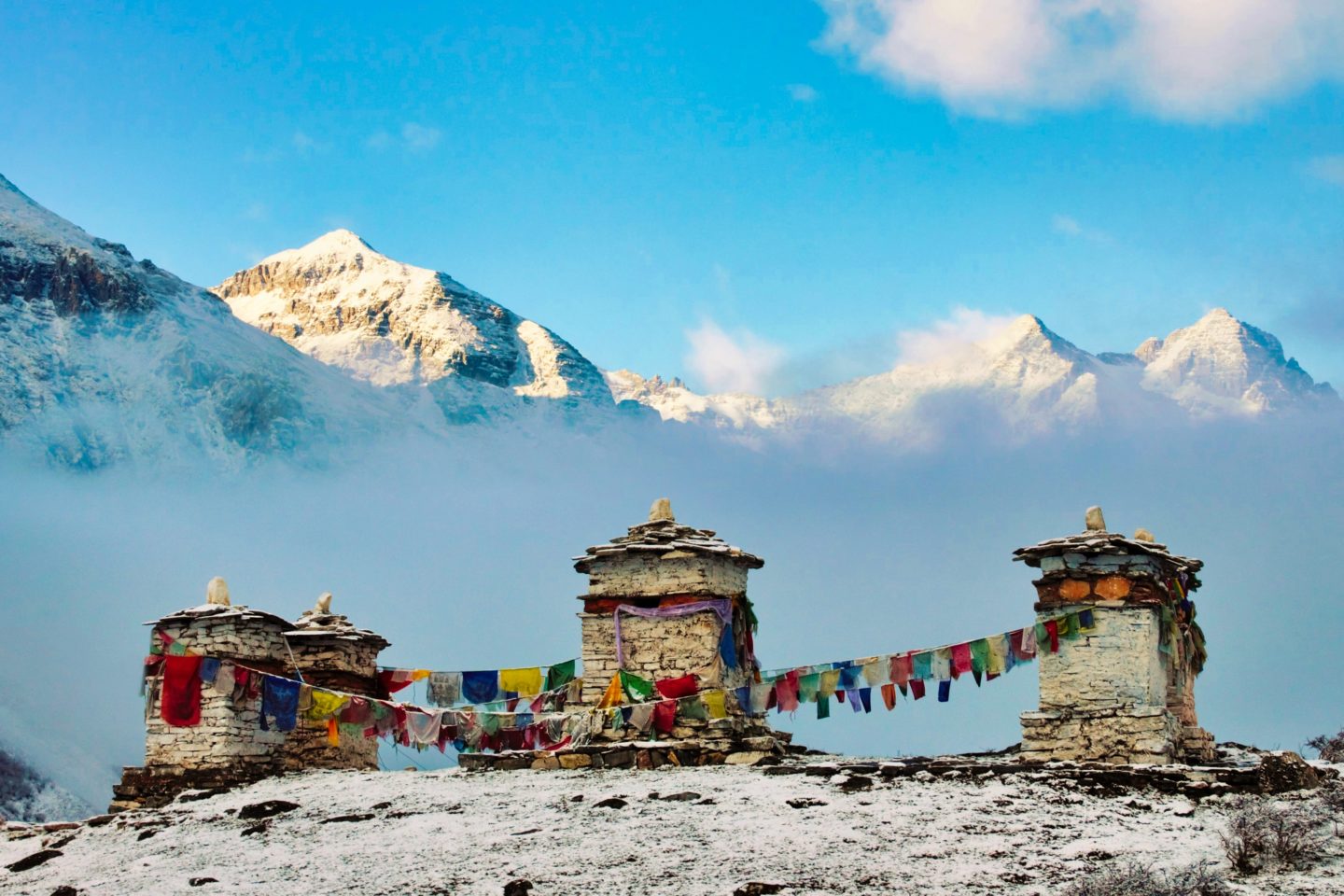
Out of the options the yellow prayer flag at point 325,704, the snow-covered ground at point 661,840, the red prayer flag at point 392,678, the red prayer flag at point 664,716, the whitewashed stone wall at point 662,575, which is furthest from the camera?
the red prayer flag at point 392,678

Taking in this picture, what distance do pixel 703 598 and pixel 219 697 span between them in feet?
24.7

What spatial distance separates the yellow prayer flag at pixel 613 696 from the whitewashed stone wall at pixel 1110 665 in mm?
6066

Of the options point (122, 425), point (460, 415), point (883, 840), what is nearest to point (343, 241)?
point (460, 415)

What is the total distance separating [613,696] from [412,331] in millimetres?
135395

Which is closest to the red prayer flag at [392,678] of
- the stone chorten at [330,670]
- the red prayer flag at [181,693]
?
the stone chorten at [330,670]

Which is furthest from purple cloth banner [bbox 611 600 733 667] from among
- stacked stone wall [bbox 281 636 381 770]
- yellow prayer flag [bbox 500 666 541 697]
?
stacked stone wall [bbox 281 636 381 770]

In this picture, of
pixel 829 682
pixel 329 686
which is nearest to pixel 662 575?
pixel 829 682

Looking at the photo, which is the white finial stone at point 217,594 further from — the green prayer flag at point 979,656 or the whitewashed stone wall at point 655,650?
the green prayer flag at point 979,656

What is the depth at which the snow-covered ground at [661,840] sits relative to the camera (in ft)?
46.1

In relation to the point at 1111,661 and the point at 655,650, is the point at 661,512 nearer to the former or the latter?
the point at 655,650

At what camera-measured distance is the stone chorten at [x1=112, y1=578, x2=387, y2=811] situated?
2275 cm

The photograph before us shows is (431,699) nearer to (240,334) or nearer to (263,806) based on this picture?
(263,806)

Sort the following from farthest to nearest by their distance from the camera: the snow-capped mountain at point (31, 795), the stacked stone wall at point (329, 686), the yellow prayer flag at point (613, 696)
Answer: the snow-capped mountain at point (31, 795)
the stacked stone wall at point (329, 686)
the yellow prayer flag at point (613, 696)

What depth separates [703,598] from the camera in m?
22.7
